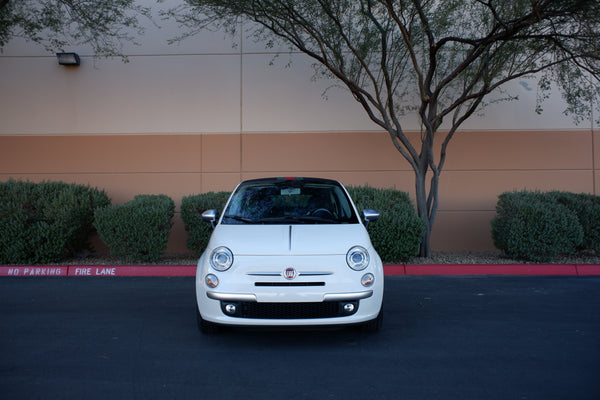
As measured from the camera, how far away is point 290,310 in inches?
170

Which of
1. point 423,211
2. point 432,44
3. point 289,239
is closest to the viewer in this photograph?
point 289,239

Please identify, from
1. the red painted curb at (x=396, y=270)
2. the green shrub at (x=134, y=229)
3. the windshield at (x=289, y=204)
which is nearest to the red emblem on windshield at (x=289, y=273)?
the windshield at (x=289, y=204)

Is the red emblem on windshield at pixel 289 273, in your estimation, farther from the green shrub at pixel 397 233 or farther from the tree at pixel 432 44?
the tree at pixel 432 44

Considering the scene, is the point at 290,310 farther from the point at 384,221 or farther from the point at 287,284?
the point at 384,221

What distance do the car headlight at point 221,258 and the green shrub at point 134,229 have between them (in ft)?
15.1

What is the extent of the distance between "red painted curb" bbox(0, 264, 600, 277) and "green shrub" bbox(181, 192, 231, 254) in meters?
0.75

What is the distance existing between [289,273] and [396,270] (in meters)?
4.58

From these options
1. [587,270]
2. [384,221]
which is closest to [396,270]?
[384,221]

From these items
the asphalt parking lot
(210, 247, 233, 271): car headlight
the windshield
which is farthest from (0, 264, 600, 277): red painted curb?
(210, 247, 233, 271): car headlight

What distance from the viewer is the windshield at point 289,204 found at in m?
5.30

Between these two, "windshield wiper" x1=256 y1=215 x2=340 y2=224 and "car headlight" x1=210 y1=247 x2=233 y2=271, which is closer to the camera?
"car headlight" x1=210 y1=247 x2=233 y2=271

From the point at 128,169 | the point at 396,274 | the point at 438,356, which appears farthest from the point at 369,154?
the point at 438,356

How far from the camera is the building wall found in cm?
1112

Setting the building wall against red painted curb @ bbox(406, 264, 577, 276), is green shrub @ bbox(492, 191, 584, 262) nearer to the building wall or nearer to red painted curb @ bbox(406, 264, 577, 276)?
red painted curb @ bbox(406, 264, 577, 276)
